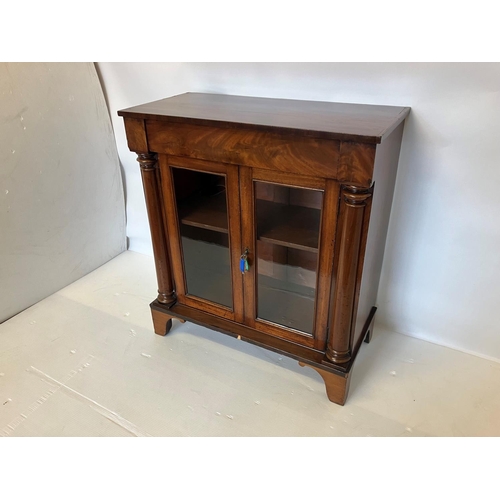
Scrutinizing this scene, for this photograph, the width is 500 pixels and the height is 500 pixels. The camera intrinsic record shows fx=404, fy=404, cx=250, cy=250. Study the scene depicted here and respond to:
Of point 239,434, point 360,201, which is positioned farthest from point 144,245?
point 360,201

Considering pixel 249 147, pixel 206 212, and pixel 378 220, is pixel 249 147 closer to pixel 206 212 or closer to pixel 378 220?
pixel 206 212

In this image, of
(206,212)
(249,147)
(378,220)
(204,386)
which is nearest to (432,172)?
(378,220)

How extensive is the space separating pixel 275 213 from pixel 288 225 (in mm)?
50

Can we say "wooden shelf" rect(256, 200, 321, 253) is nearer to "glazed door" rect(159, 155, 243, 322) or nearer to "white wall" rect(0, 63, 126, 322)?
"glazed door" rect(159, 155, 243, 322)

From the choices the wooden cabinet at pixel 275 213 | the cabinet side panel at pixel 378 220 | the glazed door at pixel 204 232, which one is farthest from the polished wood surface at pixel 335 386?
the glazed door at pixel 204 232

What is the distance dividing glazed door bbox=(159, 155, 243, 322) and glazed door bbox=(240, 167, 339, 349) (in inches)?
1.7

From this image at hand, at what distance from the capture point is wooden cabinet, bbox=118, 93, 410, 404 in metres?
0.99

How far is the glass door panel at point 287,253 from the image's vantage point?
1.10 meters

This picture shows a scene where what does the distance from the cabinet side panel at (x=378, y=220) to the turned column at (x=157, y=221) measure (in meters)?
0.65

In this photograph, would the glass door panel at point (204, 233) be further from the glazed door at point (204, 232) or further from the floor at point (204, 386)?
the floor at point (204, 386)

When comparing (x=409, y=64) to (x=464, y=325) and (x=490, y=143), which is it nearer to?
(x=490, y=143)

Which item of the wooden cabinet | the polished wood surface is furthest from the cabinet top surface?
the polished wood surface

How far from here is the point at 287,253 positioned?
1.21 meters

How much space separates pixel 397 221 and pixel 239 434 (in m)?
0.84
